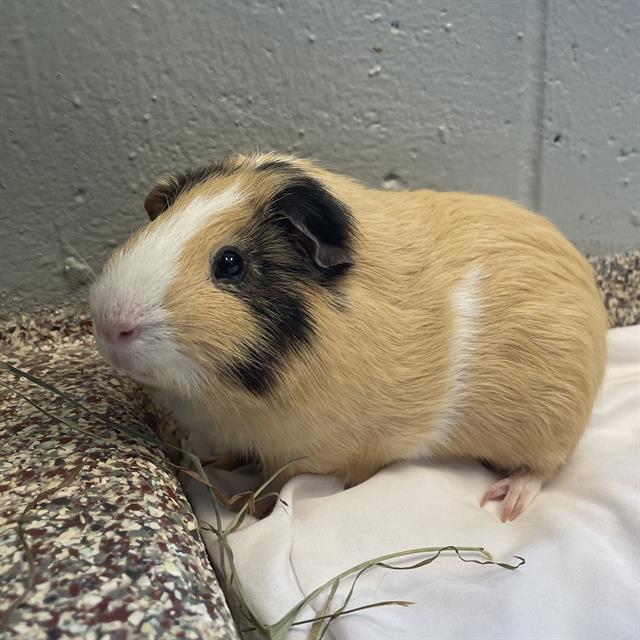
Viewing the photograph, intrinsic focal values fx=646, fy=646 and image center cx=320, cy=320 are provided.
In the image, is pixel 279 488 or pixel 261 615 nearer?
pixel 261 615

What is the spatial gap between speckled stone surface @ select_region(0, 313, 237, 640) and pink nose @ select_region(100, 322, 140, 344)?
0.24 meters

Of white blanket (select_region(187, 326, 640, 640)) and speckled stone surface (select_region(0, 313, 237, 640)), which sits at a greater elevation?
speckled stone surface (select_region(0, 313, 237, 640))

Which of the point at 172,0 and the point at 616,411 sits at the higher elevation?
the point at 172,0

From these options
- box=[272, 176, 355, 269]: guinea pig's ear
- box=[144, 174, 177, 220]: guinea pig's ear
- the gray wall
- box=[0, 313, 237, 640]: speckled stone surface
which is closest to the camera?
box=[0, 313, 237, 640]: speckled stone surface

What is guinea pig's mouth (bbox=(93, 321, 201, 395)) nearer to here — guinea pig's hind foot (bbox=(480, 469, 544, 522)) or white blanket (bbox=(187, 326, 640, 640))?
white blanket (bbox=(187, 326, 640, 640))

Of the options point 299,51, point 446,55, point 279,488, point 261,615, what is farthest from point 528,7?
point 261,615

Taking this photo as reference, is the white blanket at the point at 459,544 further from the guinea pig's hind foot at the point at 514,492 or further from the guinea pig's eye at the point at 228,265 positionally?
the guinea pig's eye at the point at 228,265

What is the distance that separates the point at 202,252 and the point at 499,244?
70 centimetres

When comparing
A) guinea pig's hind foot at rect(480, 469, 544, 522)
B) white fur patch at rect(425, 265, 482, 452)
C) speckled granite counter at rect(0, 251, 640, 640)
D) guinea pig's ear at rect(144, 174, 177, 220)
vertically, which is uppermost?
guinea pig's ear at rect(144, 174, 177, 220)

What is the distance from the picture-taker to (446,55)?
70.9 inches

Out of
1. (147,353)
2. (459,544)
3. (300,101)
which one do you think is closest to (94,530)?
(147,353)

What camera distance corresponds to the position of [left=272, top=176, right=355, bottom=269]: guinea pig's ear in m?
1.14

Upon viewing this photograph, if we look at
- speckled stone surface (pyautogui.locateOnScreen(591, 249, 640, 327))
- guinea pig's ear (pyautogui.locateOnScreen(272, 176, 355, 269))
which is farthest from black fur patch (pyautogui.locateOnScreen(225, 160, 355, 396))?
speckled stone surface (pyautogui.locateOnScreen(591, 249, 640, 327))

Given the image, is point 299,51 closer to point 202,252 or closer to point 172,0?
point 172,0
